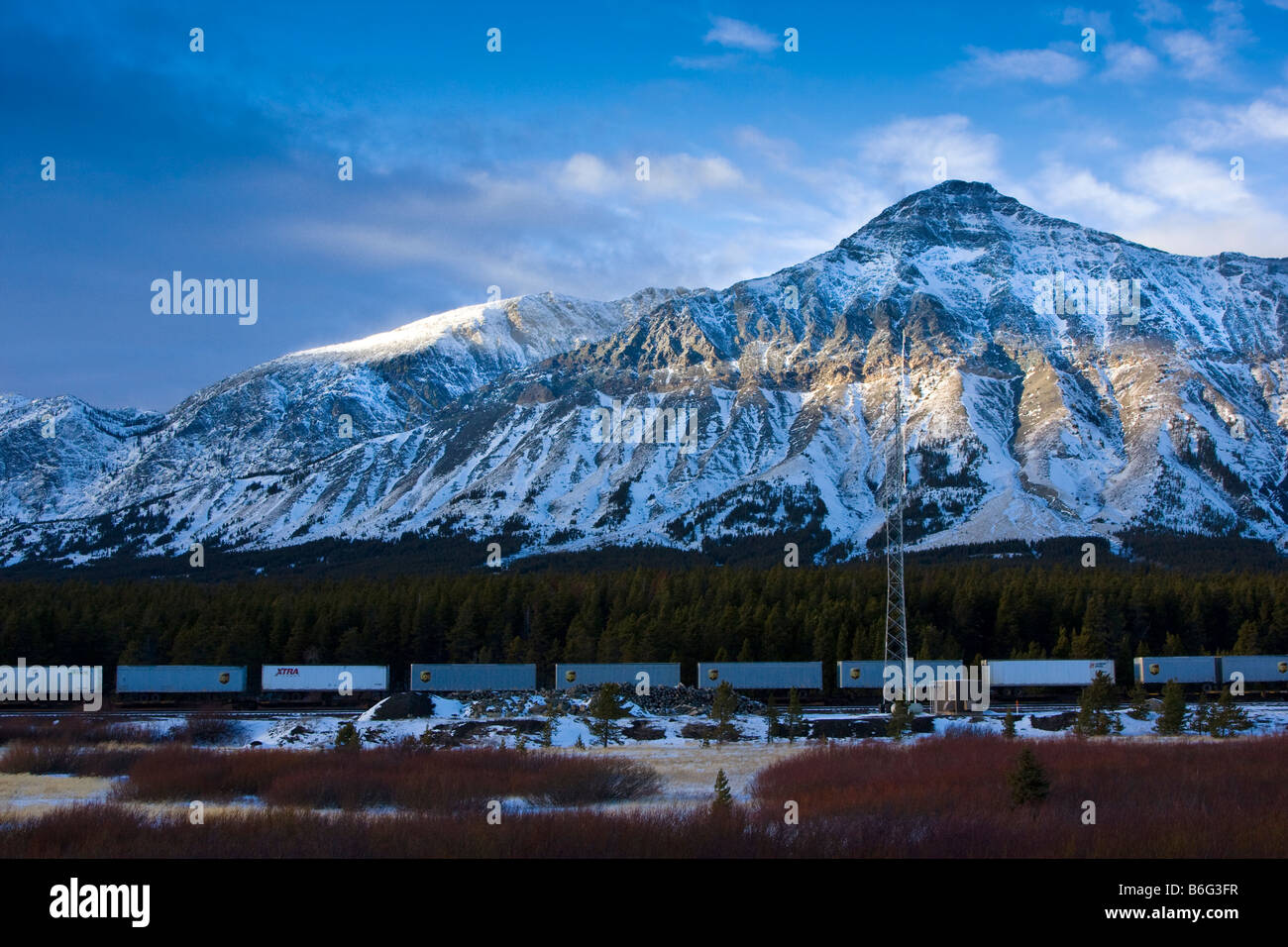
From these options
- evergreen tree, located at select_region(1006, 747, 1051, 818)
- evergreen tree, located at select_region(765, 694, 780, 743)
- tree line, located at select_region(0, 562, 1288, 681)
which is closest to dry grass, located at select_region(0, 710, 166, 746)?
tree line, located at select_region(0, 562, 1288, 681)

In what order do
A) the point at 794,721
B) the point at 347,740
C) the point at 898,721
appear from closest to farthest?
the point at 347,740 → the point at 898,721 → the point at 794,721

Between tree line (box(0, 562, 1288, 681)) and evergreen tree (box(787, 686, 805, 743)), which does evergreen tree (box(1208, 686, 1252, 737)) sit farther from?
tree line (box(0, 562, 1288, 681))

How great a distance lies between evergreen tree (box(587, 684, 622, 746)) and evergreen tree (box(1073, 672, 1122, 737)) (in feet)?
93.0

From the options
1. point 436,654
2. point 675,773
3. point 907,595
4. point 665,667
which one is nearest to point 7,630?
point 436,654

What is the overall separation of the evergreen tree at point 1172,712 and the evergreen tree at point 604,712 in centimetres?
3386

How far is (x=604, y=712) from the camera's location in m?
66.2

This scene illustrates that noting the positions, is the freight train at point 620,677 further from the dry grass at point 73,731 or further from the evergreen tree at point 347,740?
the evergreen tree at point 347,740

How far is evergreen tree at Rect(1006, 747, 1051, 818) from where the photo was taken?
1547 inches

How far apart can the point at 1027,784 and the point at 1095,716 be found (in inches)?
1155

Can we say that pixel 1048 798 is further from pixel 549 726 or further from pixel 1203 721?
pixel 1203 721

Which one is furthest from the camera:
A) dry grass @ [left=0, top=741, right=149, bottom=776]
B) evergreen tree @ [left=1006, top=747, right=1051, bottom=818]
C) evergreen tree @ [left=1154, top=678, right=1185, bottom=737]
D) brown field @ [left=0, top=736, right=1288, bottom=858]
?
evergreen tree @ [left=1154, top=678, right=1185, bottom=737]

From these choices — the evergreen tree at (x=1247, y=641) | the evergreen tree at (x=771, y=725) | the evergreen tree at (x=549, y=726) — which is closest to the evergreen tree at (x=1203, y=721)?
the evergreen tree at (x=771, y=725)

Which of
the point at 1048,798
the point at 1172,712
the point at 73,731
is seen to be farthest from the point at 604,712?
the point at 1172,712

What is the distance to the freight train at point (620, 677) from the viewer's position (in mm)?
89375
